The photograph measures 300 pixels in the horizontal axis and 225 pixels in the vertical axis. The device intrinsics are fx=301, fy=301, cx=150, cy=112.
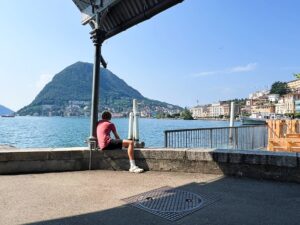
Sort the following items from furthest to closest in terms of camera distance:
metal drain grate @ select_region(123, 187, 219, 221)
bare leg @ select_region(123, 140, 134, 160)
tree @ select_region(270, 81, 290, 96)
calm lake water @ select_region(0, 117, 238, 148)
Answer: tree @ select_region(270, 81, 290, 96) < calm lake water @ select_region(0, 117, 238, 148) < bare leg @ select_region(123, 140, 134, 160) < metal drain grate @ select_region(123, 187, 219, 221)

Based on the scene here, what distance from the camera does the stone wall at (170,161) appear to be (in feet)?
20.9

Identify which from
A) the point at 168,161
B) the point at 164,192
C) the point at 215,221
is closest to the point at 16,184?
the point at 164,192

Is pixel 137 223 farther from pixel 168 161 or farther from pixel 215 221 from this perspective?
pixel 168 161

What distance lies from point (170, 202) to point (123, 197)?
0.84 m

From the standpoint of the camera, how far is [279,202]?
5004 millimetres

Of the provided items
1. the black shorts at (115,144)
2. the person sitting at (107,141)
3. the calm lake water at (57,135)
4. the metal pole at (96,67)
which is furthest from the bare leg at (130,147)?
the calm lake water at (57,135)

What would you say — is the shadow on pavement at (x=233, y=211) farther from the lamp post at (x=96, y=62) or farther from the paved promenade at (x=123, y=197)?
the lamp post at (x=96, y=62)

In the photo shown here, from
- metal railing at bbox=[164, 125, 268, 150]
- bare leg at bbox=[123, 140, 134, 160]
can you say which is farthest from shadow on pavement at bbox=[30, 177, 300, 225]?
metal railing at bbox=[164, 125, 268, 150]

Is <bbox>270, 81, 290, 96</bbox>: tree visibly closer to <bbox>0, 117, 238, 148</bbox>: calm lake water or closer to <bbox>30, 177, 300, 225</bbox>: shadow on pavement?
<bbox>0, 117, 238, 148</bbox>: calm lake water

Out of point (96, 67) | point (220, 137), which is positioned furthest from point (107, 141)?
point (220, 137)

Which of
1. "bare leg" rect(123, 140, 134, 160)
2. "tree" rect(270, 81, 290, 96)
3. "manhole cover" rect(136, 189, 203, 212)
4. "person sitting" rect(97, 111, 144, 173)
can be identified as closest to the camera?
"manhole cover" rect(136, 189, 203, 212)

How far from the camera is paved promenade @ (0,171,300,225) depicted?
4.24 m

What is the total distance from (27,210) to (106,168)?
3.19 metres

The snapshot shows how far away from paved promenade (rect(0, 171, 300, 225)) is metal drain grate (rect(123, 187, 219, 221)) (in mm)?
137
